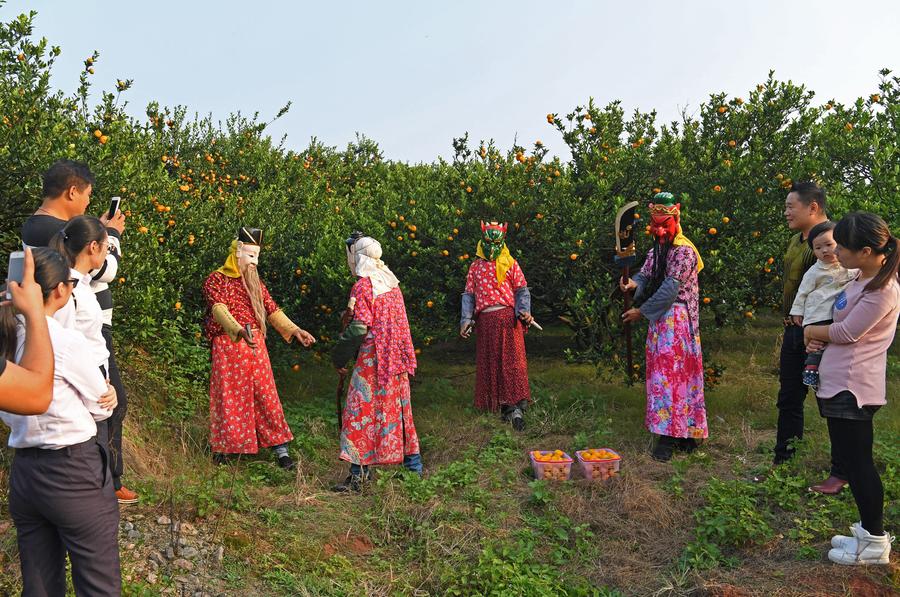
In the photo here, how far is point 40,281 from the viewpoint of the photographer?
2771 mm

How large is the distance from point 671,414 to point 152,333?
14.5 feet

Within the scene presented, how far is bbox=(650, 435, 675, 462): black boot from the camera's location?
19.2 ft

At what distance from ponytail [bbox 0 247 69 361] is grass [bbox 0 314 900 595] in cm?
168

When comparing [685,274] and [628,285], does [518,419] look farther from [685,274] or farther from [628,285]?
[685,274]

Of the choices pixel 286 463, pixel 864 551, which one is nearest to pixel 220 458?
pixel 286 463

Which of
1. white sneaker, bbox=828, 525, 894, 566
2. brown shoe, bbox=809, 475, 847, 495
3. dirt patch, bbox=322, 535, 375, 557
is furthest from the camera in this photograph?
brown shoe, bbox=809, 475, 847, 495

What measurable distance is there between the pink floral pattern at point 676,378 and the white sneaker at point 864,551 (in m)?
1.83

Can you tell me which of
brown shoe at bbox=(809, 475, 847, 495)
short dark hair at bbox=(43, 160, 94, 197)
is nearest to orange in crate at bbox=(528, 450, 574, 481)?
brown shoe at bbox=(809, 475, 847, 495)

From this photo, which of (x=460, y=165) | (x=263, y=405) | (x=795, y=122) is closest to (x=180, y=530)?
(x=263, y=405)

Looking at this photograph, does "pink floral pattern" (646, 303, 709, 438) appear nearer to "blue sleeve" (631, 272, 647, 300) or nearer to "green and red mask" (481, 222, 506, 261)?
"blue sleeve" (631, 272, 647, 300)

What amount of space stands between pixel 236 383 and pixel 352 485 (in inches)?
50.2

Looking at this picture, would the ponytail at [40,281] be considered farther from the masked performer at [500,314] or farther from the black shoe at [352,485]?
the masked performer at [500,314]

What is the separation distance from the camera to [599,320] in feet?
24.8

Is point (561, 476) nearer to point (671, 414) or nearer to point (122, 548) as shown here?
point (671, 414)
